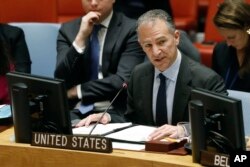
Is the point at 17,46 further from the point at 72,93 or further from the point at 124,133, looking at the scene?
the point at 124,133

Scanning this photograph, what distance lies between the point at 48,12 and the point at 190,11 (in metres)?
1.16

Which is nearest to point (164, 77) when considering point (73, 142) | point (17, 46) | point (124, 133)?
point (124, 133)

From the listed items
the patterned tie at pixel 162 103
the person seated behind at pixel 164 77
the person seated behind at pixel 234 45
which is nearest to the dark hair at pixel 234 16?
the person seated behind at pixel 234 45

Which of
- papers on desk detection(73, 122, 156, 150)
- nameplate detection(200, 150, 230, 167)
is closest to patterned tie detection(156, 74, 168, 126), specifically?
papers on desk detection(73, 122, 156, 150)

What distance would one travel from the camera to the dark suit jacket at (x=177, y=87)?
8.34ft

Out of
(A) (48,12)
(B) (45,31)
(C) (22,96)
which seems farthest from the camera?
(A) (48,12)

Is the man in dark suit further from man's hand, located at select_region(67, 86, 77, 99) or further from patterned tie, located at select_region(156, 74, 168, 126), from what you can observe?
patterned tie, located at select_region(156, 74, 168, 126)

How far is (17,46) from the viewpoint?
3529 mm

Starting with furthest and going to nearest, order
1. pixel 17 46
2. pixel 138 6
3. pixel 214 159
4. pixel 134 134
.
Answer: pixel 138 6 → pixel 17 46 → pixel 134 134 → pixel 214 159

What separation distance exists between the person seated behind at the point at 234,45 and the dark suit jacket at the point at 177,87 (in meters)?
0.56

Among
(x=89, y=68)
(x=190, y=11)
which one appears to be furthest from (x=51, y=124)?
(x=190, y=11)

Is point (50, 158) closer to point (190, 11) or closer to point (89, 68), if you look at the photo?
point (89, 68)

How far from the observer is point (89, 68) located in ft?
10.8

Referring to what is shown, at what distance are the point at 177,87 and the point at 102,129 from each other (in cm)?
36
